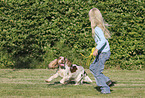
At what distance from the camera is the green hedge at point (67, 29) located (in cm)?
962

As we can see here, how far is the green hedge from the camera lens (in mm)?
9617

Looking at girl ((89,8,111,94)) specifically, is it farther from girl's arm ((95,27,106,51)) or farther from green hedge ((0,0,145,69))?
green hedge ((0,0,145,69))

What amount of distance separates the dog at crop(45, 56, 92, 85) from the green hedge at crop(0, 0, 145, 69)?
10.8 ft

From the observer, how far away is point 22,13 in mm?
9711

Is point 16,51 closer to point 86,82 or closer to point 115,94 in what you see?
point 86,82

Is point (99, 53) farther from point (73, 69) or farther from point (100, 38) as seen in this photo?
point (73, 69)

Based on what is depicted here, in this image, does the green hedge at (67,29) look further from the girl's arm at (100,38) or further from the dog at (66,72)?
the girl's arm at (100,38)

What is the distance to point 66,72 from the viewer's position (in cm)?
629

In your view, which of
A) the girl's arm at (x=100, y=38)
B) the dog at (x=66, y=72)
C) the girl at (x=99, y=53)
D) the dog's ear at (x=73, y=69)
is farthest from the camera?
the dog's ear at (x=73, y=69)

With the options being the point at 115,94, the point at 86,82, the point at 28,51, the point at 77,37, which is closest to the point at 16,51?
the point at 28,51

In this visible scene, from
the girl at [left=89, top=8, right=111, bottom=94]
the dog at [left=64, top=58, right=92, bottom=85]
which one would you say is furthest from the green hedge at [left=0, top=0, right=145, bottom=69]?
the girl at [left=89, top=8, right=111, bottom=94]

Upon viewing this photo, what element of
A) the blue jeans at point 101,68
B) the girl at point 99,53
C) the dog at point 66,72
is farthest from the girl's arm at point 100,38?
the dog at point 66,72

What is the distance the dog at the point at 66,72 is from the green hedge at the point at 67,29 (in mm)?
3282

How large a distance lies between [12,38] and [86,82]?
3976 mm
